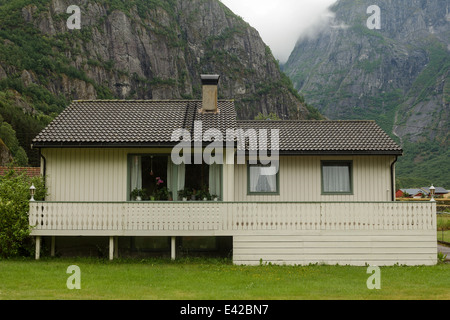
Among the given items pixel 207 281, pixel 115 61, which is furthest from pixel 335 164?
pixel 115 61

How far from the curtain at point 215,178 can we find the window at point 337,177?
3.87m

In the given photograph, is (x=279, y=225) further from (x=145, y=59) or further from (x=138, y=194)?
(x=145, y=59)

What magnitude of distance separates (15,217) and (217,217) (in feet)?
19.9

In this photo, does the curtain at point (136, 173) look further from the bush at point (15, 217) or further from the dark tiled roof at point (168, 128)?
the bush at point (15, 217)

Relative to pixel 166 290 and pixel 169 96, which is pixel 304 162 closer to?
pixel 166 290

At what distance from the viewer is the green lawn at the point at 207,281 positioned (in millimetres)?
10375

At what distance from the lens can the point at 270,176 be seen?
59.6 ft

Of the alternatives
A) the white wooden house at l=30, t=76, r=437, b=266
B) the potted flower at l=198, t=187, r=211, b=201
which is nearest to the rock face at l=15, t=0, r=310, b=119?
the white wooden house at l=30, t=76, r=437, b=266

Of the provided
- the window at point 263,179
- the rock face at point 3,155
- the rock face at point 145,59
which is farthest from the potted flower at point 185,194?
the rock face at point 145,59

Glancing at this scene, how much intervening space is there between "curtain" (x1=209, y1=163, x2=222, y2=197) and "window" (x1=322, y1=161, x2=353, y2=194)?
12.7 ft

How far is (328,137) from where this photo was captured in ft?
62.3

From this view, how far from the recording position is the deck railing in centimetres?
1550

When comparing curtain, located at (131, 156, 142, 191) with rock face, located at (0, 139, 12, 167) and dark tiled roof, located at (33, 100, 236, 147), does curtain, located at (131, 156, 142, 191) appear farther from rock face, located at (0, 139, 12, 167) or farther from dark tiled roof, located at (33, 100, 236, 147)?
rock face, located at (0, 139, 12, 167)
